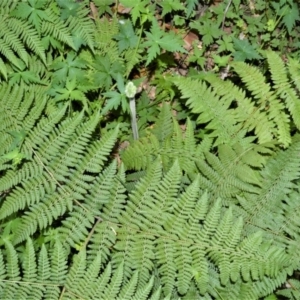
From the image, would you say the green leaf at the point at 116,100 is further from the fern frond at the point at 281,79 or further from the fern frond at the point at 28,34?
the fern frond at the point at 281,79

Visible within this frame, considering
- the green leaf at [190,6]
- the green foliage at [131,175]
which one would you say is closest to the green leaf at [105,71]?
the green foliage at [131,175]

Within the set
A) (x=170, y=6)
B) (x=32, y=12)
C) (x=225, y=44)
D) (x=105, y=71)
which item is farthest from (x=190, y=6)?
(x=32, y=12)

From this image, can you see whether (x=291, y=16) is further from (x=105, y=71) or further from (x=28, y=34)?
(x=28, y=34)

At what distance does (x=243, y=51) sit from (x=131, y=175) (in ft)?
5.58

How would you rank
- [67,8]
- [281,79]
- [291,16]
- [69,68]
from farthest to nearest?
[291,16]
[69,68]
[67,8]
[281,79]

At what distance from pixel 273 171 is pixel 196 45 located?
5.54ft

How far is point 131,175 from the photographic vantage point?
3762 millimetres

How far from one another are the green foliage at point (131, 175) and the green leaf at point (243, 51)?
0.07 ft

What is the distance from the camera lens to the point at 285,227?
3.48 meters

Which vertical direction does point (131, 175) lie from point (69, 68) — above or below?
below

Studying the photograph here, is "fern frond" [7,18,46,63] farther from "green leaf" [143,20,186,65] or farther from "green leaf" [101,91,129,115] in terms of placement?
"green leaf" [143,20,186,65]

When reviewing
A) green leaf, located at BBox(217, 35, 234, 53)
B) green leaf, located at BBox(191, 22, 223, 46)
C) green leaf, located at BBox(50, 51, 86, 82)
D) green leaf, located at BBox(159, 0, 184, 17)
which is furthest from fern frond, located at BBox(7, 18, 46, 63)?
green leaf, located at BBox(217, 35, 234, 53)

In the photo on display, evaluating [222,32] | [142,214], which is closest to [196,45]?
[222,32]

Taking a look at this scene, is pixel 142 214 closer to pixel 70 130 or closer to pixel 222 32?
pixel 70 130
